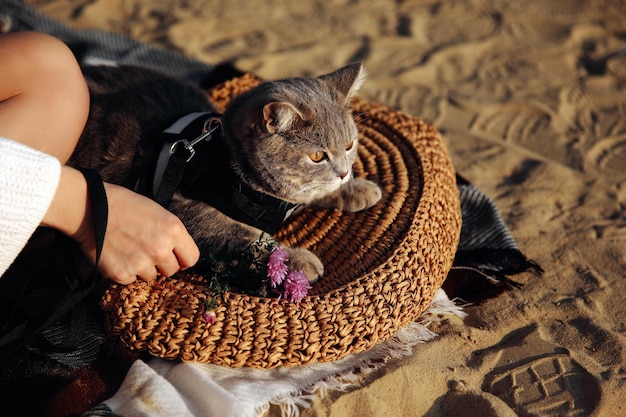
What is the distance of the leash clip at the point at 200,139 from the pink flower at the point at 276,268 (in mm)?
367

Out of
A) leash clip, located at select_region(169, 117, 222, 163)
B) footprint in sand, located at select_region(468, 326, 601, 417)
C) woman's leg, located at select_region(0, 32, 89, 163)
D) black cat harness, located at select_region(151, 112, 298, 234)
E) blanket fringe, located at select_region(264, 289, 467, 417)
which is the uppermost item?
woman's leg, located at select_region(0, 32, 89, 163)

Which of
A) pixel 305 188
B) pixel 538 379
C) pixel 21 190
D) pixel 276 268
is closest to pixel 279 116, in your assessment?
pixel 305 188

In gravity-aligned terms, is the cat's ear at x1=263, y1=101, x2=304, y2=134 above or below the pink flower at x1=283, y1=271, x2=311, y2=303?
above

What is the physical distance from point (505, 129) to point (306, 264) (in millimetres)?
1513

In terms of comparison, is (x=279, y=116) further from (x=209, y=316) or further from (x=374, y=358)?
(x=374, y=358)

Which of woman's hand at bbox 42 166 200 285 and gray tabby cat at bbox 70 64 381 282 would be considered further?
gray tabby cat at bbox 70 64 381 282

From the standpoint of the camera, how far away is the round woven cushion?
148 centimetres

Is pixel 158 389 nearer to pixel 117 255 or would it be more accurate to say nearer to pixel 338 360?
pixel 117 255

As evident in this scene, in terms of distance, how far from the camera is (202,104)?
2.03 metres

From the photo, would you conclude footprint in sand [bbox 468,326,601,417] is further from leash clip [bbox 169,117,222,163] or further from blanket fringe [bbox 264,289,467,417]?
leash clip [bbox 169,117,222,163]

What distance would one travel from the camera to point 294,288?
153 centimetres

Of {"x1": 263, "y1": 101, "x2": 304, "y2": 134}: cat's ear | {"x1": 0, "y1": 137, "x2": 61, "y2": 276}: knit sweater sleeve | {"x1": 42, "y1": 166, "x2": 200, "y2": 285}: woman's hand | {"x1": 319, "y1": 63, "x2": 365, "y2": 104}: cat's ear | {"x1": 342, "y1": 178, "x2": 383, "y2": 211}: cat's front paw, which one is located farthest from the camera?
{"x1": 342, "y1": 178, "x2": 383, "y2": 211}: cat's front paw

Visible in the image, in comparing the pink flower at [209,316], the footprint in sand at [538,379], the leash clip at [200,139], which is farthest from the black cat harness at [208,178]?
the footprint in sand at [538,379]

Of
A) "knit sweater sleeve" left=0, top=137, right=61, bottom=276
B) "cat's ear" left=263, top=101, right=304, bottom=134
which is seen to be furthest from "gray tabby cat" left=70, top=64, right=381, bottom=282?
"knit sweater sleeve" left=0, top=137, right=61, bottom=276
